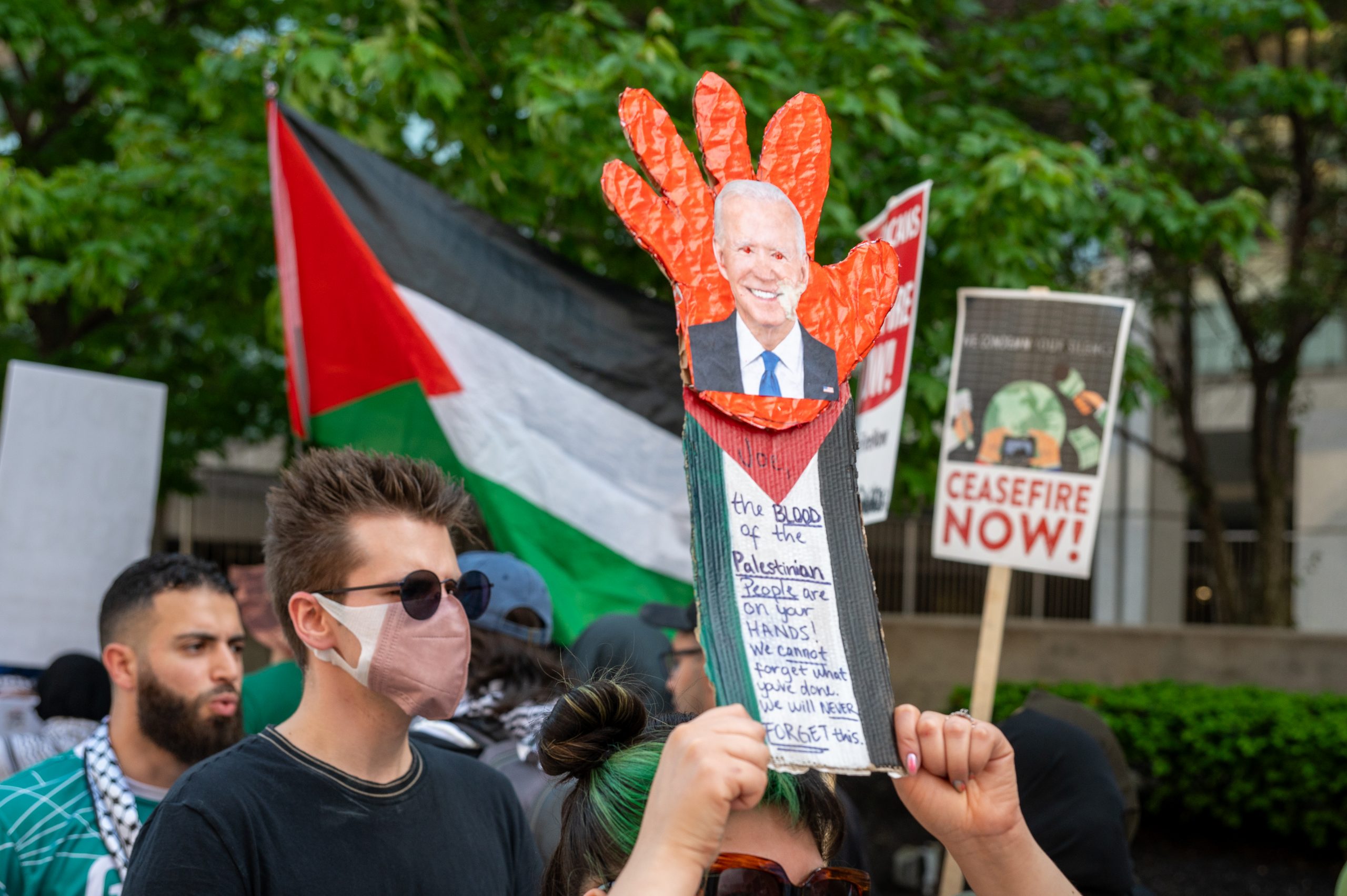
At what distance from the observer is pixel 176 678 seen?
3420mm

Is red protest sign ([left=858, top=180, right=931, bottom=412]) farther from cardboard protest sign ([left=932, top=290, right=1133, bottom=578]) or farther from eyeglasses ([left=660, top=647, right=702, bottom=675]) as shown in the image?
eyeglasses ([left=660, top=647, right=702, bottom=675])

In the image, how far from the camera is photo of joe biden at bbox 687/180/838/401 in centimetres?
152

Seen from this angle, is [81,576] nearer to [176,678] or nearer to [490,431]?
[490,431]

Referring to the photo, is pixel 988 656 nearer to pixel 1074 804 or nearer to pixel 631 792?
pixel 1074 804

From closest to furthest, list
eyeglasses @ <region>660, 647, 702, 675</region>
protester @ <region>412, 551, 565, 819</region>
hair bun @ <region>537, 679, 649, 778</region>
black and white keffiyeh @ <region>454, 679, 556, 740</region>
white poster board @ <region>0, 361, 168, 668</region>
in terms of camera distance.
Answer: hair bun @ <region>537, 679, 649, 778</region> < protester @ <region>412, 551, 565, 819</region> < black and white keffiyeh @ <region>454, 679, 556, 740</region> < eyeglasses @ <region>660, 647, 702, 675</region> < white poster board @ <region>0, 361, 168, 668</region>

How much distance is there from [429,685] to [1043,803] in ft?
6.21

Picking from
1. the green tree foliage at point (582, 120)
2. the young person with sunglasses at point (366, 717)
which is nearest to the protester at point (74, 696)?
the green tree foliage at point (582, 120)

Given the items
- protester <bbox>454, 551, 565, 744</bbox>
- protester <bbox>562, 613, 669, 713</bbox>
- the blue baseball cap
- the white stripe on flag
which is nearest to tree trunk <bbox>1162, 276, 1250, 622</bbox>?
the white stripe on flag

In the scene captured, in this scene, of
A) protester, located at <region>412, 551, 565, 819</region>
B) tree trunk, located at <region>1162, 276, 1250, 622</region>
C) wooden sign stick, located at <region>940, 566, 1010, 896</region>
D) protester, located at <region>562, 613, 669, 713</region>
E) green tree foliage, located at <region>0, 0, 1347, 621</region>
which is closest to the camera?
protester, located at <region>412, 551, 565, 819</region>

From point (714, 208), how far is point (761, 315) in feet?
0.51

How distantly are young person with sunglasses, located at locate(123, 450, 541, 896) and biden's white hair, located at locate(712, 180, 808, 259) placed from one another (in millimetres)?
981

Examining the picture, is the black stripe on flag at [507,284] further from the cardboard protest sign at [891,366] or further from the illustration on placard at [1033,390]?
the illustration on placard at [1033,390]

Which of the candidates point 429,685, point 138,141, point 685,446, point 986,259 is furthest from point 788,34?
point 685,446

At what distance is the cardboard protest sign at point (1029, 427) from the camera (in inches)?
161
